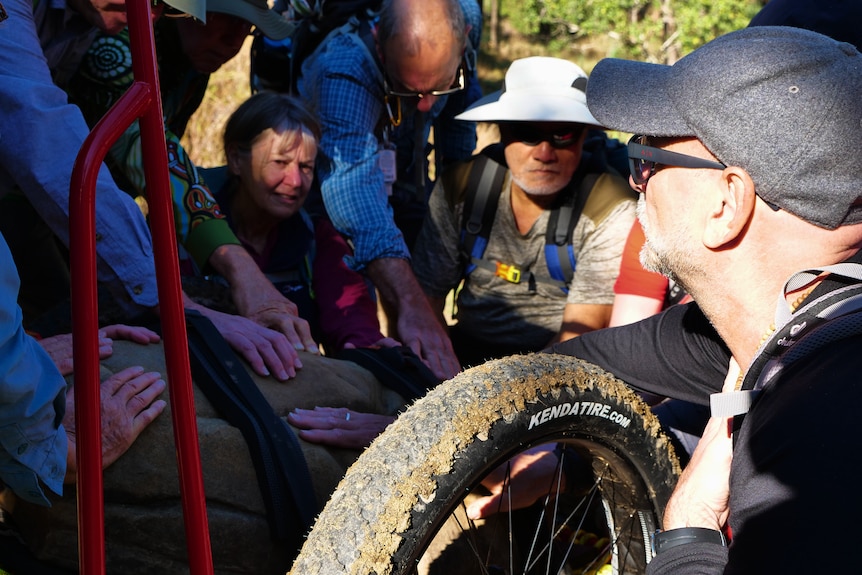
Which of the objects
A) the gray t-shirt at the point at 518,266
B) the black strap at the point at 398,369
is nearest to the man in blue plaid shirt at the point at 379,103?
the gray t-shirt at the point at 518,266

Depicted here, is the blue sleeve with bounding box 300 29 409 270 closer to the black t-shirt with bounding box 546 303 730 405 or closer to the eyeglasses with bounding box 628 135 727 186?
the black t-shirt with bounding box 546 303 730 405

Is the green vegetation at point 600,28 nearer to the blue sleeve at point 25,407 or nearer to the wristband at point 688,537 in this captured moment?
the wristband at point 688,537

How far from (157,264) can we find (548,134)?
7.80 ft

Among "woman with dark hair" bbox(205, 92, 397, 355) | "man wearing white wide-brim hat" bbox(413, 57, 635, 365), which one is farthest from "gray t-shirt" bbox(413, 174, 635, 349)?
"woman with dark hair" bbox(205, 92, 397, 355)

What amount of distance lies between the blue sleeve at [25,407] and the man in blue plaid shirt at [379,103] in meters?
1.80

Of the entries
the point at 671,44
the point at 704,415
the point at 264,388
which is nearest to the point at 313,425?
the point at 264,388

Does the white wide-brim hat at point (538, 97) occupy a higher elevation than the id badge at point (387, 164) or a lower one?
higher

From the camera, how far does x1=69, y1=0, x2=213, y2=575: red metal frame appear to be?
4.17ft

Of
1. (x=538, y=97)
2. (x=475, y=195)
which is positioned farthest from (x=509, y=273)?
(x=538, y=97)

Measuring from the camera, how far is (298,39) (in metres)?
3.90

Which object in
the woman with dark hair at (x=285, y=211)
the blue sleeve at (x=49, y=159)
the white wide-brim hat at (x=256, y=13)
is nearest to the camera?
the blue sleeve at (x=49, y=159)

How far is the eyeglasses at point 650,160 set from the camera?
168cm

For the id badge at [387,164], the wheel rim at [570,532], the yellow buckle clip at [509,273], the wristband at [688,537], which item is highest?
the id badge at [387,164]

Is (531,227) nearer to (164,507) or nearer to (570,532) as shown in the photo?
(570,532)
